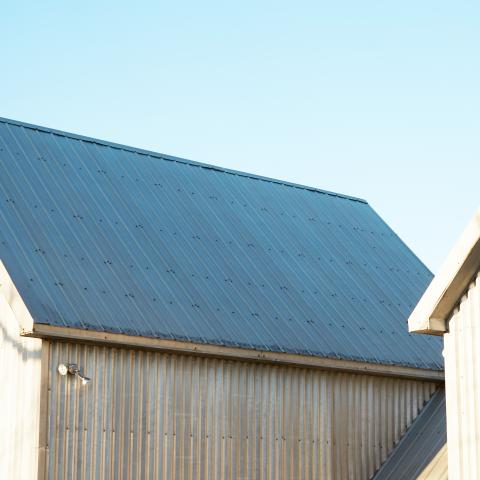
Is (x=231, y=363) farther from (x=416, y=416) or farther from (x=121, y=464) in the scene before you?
(x=416, y=416)

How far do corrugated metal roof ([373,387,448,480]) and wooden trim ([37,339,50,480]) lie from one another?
7.58 m

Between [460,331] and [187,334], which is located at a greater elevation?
[187,334]

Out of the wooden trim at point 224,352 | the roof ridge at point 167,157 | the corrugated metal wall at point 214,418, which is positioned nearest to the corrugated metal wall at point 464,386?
the wooden trim at point 224,352

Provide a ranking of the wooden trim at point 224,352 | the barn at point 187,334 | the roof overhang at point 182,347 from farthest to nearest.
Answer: the barn at point 187,334 → the wooden trim at point 224,352 → the roof overhang at point 182,347

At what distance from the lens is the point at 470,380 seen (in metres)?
18.1

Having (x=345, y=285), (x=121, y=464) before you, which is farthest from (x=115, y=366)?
(x=345, y=285)

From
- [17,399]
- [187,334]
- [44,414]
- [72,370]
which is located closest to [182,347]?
[187,334]

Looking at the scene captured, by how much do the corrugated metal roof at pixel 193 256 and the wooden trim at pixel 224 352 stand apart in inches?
5.6

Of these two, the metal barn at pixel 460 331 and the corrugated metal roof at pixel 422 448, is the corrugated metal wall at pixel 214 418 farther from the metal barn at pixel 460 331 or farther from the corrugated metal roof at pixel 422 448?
the metal barn at pixel 460 331

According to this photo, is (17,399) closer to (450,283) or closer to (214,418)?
(214,418)

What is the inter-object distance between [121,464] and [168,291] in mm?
3927

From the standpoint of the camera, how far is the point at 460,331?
18.4 meters

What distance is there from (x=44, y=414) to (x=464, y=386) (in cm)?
767

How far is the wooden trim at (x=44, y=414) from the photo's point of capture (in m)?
21.6
